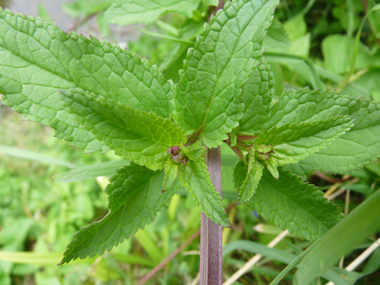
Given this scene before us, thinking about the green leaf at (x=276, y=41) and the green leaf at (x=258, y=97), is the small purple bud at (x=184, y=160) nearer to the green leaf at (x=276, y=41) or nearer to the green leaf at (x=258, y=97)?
the green leaf at (x=258, y=97)

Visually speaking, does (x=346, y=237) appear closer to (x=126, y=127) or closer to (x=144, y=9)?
(x=126, y=127)

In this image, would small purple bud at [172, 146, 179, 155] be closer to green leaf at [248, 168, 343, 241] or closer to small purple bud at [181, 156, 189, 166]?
small purple bud at [181, 156, 189, 166]

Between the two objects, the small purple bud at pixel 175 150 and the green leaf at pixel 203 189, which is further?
the small purple bud at pixel 175 150

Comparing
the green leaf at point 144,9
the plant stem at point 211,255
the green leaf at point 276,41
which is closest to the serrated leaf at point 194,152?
the plant stem at point 211,255

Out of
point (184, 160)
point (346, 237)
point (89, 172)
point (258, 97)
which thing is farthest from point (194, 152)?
point (89, 172)

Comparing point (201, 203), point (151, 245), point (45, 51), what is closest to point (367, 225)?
point (201, 203)

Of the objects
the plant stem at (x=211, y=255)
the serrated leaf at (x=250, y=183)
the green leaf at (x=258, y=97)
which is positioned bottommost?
the plant stem at (x=211, y=255)

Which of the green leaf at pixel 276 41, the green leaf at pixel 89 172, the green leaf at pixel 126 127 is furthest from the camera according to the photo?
the green leaf at pixel 276 41
